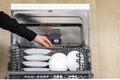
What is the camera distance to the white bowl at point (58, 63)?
1.28 metres

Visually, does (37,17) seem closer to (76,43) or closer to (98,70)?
(76,43)

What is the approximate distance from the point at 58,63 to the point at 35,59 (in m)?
0.10

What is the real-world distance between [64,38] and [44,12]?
0.62 ft

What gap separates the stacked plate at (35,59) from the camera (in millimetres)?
1282

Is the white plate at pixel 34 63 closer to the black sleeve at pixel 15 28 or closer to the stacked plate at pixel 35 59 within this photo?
the stacked plate at pixel 35 59

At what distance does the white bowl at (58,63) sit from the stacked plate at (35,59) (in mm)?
23

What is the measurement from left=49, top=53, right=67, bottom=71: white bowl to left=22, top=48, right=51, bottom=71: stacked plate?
0.9 inches

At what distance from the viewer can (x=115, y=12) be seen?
1648 millimetres

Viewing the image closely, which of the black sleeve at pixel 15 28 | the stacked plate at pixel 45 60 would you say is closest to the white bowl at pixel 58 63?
the stacked plate at pixel 45 60

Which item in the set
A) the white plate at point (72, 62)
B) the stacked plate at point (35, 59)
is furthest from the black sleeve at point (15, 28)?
the white plate at point (72, 62)

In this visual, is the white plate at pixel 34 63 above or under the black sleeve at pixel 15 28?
under

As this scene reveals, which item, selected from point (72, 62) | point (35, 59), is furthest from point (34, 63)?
point (72, 62)

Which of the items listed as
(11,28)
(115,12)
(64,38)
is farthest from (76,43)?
(11,28)

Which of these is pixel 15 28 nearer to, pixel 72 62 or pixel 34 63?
pixel 34 63
